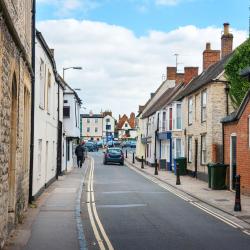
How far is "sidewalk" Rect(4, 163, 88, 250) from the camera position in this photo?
35.1 ft

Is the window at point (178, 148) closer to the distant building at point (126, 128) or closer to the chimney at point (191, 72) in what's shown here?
the chimney at point (191, 72)

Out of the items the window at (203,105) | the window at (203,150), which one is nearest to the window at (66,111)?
the window at (203,105)

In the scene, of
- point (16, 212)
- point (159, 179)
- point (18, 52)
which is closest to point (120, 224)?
point (16, 212)

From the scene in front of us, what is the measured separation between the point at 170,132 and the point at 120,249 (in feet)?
103

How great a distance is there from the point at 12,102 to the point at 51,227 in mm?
3417

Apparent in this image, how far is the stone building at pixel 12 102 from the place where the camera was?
943cm

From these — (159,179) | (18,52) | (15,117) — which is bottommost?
(159,179)

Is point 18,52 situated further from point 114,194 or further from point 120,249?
point 114,194

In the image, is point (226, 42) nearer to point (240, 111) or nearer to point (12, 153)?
point (240, 111)

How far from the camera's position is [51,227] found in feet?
42.6

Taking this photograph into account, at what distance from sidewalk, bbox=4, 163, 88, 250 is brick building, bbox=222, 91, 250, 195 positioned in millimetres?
7090

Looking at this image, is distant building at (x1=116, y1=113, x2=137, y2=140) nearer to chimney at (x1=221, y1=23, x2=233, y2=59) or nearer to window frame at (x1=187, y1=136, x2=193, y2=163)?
window frame at (x1=187, y1=136, x2=193, y2=163)

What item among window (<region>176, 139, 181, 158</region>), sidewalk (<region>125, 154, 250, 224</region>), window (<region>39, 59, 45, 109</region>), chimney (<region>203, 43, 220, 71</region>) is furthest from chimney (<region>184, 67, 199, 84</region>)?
window (<region>39, 59, 45, 109</region>)

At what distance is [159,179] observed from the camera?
105 feet
